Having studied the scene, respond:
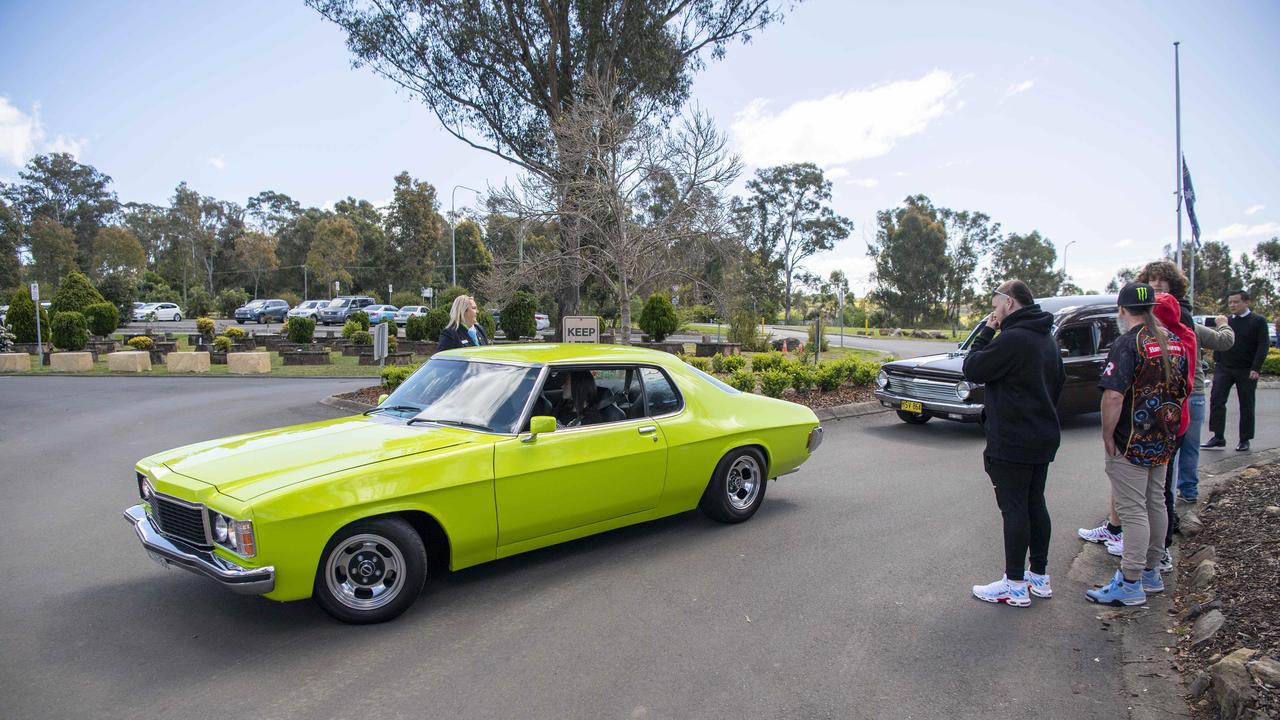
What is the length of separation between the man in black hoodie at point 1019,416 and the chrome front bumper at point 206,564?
3.95m

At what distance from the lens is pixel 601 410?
16.9ft

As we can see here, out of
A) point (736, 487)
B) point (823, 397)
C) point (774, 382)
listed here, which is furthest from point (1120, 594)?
point (823, 397)

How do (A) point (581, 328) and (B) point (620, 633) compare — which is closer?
(B) point (620, 633)

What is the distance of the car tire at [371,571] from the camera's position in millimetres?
3852

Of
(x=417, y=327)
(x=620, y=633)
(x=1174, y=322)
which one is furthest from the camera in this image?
(x=417, y=327)

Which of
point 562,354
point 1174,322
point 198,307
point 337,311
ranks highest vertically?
point 198,307

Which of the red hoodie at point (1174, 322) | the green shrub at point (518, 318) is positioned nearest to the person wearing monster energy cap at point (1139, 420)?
the red hoodie at point (1174, 322)

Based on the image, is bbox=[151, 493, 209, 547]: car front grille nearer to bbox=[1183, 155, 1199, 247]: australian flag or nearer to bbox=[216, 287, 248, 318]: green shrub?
bbox=[1183, 155, 1199, 247]: australian flag

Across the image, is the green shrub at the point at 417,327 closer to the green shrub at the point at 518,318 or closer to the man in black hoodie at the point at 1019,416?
the green shrub at the point at 518,318

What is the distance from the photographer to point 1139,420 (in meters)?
4.20

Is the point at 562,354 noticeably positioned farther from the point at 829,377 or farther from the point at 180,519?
the point at 829,377

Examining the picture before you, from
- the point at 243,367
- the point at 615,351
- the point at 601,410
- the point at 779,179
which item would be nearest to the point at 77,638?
the point at 601,410

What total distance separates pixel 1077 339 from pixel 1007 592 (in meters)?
7.33

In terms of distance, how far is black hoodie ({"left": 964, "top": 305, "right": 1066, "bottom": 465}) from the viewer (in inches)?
162
